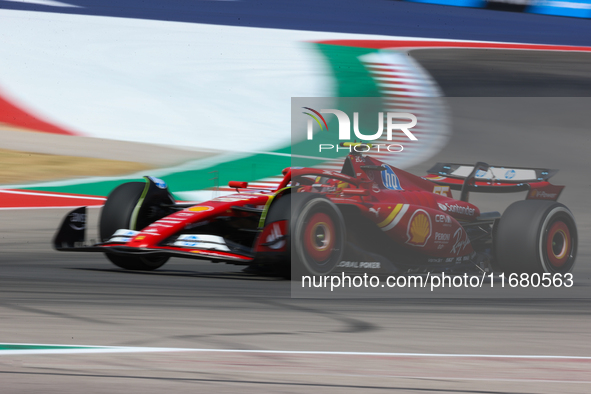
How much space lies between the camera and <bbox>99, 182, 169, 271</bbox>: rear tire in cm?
675

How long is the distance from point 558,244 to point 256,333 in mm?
3366

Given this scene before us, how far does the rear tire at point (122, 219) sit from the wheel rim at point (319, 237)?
1.72 meters

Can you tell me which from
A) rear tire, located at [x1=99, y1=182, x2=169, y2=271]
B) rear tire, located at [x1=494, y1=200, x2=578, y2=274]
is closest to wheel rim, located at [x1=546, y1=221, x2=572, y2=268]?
rear tire, located at [x1=494, y1=200, x2=578, y2=274]

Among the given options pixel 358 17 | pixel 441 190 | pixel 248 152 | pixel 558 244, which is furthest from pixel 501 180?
pixel 358 17

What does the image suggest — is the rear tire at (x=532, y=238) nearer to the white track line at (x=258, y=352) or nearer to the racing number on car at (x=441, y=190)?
the racing number on car at (x=441, y=190)

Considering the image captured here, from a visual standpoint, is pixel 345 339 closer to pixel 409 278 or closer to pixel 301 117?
Result: pixel 409 278

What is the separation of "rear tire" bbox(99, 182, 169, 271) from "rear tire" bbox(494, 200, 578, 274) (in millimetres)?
2894

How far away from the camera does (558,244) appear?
6355mm

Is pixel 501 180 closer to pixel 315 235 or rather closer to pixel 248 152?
pixel 315 235

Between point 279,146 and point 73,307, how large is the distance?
10.5 m

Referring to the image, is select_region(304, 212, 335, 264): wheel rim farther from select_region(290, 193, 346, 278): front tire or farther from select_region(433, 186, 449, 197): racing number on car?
select_region(433, 186, 449, 197): racing number on car

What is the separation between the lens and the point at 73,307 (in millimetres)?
4605

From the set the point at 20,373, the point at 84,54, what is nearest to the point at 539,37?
the point at 84,54

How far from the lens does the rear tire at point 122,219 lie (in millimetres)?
6754
